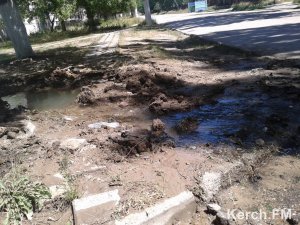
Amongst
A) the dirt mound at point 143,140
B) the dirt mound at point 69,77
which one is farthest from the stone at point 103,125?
the dirt mound at point 69,77

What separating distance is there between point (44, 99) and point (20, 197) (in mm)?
4523

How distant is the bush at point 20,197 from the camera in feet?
9.93

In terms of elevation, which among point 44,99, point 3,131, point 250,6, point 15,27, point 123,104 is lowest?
point 250,6

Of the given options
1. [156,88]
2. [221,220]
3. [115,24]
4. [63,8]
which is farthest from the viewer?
[115,24]

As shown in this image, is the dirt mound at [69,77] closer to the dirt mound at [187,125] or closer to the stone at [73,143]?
the stone at [73,143]

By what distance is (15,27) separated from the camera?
12469 millimetres

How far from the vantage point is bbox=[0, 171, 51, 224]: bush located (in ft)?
9.93

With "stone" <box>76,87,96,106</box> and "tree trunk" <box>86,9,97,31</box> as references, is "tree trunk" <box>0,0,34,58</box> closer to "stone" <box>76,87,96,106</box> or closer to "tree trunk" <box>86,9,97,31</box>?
"stone" <box>76,87,96,106</box>

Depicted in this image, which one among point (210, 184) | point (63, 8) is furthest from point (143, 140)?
point (63, 8)

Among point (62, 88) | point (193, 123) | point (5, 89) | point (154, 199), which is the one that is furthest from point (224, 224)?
point (5, 89)

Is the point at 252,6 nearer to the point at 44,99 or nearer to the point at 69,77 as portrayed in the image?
the point at 69,77

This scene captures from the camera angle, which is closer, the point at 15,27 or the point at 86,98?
the point at 86,98

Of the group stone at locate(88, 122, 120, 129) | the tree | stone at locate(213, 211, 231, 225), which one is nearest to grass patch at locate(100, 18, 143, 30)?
the tree

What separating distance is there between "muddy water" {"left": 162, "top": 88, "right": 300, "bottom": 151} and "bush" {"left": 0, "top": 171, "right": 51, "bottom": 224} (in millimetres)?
1724
